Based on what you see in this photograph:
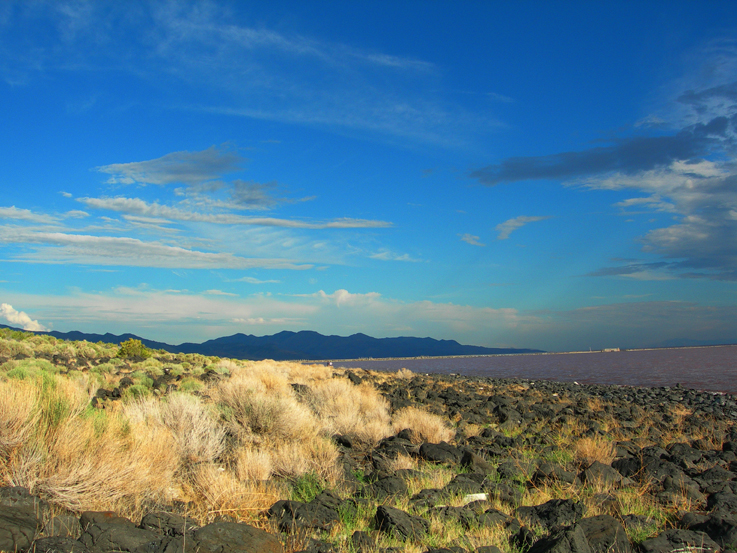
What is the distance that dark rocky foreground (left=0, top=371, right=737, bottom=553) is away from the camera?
4.23 m

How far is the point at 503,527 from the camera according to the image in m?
5.40

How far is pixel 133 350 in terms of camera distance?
3275 cm

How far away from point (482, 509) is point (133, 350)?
105 feet

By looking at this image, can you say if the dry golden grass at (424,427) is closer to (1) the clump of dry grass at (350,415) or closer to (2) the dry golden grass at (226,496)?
(1) the clump of dry grass at (350,415)

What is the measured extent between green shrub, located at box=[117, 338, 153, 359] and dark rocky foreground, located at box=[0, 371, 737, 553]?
86.6 feet

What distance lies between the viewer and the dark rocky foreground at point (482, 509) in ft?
13.9

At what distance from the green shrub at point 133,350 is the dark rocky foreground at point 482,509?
26.4 m

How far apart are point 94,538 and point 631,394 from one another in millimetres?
29956

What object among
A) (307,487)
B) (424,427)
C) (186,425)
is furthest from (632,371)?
(186,425)

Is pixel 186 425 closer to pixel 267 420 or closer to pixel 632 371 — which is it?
pixel 267 420

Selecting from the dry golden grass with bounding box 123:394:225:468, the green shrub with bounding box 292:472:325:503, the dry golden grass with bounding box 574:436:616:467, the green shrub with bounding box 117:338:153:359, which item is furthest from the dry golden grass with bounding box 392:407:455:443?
the green shrub with bounding box 117:338:153:359

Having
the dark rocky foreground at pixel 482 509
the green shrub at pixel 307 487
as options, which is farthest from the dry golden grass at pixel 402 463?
the green shrub at pixel 307 487

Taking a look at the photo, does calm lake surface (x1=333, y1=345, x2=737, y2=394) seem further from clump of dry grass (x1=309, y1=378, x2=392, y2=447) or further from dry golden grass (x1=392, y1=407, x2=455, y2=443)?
dry golden grass (x1=392, y1=407, x2=455, y2=443)

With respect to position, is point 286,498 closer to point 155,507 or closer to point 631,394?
point 155,507
